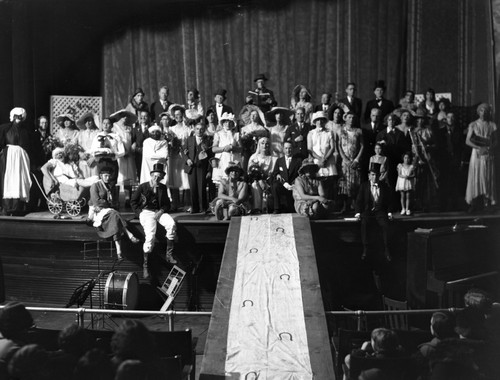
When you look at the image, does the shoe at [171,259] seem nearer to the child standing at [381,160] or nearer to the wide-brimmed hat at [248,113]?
the wide-brimmed hat at [248,113]

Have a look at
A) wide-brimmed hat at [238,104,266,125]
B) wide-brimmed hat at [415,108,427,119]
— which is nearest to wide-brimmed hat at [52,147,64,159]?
wide-brimmed hat at [238,104,266,125]

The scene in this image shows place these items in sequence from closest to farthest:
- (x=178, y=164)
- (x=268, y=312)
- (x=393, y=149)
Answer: (x=268, y=312), (x=393, y=149), (x=178, y=164)

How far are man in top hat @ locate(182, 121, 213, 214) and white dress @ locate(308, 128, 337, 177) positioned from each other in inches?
68.3

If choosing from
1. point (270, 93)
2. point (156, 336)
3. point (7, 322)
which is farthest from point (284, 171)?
point (7, 322)

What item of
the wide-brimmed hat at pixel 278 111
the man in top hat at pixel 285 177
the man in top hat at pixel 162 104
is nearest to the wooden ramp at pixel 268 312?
the man in top hat at pixel 285 177

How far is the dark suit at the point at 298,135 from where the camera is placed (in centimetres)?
1152

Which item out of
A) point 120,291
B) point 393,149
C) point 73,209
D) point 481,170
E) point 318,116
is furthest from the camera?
point 481,170

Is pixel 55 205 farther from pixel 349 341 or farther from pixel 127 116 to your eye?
pixel 349 341

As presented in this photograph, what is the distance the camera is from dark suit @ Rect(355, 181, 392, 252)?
35.1 feet

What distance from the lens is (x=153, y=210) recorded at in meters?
10.9

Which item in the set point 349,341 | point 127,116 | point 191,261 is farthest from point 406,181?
point 349,341

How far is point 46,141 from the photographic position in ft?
40.9

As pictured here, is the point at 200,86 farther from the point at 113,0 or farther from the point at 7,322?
the point at 7,322

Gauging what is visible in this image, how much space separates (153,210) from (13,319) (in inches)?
216
